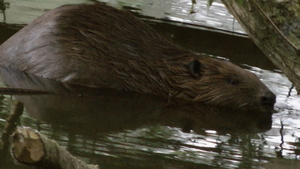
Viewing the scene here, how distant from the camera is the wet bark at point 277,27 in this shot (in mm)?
2459

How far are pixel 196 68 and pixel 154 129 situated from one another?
43.5 inches

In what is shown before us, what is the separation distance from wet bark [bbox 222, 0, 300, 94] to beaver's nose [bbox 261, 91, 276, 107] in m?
1.68

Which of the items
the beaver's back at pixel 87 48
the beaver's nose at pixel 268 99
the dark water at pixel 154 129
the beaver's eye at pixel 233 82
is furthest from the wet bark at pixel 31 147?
the beaver's eye at pixel 233 82

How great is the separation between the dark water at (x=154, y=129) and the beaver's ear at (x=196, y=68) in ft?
0.93

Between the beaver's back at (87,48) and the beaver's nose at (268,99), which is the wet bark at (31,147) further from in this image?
the beaver's nose at (268,99)

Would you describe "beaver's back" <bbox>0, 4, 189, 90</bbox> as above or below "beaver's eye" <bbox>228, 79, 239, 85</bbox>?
above

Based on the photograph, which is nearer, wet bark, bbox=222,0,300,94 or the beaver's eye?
wet bark, bbox=222,0,300,94

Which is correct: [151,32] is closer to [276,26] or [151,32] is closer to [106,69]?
[106,69]

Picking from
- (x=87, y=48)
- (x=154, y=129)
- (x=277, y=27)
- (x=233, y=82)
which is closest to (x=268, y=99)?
(x=233, y=82)

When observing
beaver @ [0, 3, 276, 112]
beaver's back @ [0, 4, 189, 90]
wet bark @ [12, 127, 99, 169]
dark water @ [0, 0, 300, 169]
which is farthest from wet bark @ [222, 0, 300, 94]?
beaver's back @ [0, 4, 189, 90]

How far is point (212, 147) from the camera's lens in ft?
11.1

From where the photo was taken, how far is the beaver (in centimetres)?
445

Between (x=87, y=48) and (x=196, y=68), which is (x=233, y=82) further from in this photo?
(x=87, y=48)

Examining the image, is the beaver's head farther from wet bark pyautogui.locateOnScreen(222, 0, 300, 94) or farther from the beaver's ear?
wet bark pyautogui.locateOnScreen(222, 0, 300, 94)
